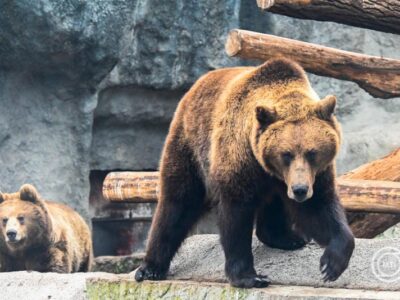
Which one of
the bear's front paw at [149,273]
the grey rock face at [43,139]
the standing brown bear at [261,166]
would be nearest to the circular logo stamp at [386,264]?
the standing brown bear at [261,166]

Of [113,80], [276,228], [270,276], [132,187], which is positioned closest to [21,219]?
[113,80]

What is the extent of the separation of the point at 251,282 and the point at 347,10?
5.20ft

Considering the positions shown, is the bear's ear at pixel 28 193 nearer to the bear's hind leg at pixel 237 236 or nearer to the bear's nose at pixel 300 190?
the bear's hind leg at pixel 237 236

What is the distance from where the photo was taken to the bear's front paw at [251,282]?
5.18m

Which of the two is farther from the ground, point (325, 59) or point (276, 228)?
point (325, 59)

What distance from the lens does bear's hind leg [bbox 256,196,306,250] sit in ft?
18.5

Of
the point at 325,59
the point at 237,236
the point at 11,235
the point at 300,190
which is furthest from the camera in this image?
the point at 11,235

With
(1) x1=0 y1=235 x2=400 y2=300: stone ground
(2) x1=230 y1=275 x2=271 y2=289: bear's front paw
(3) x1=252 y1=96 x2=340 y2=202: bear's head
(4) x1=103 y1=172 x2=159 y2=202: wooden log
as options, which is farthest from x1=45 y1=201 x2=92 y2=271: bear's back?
(3) x1=252 y1=96 x2=340 y2=202: bear's head

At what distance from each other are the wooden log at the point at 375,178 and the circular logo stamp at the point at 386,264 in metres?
1.67

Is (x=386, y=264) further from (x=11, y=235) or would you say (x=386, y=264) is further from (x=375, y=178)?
(x=11, y=235)

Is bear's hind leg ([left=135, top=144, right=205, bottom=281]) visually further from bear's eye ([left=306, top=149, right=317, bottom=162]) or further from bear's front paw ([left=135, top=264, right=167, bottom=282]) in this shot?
bear's eye ([left=306, top=149, right=317, bottom=162])

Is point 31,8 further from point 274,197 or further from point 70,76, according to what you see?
point 274,197

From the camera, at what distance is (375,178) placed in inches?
277

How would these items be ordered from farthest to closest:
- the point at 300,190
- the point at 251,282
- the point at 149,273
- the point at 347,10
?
the point at 149,273, the point at 347,10, the point at 251,282, the point at 300,190
